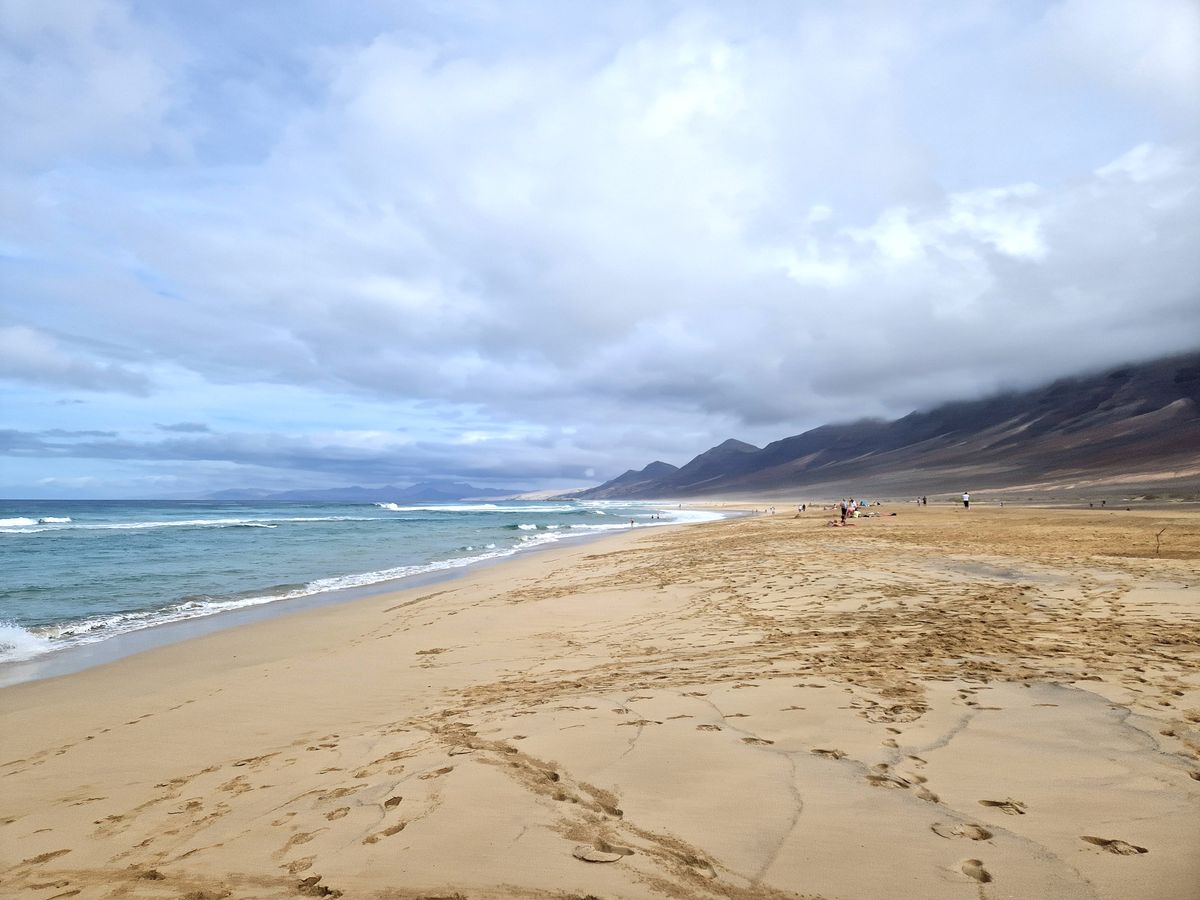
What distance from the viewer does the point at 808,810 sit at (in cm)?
393

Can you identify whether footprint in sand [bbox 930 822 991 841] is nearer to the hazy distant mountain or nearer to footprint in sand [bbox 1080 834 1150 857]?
footprint in sand [bbox 1080 834 1150 857]

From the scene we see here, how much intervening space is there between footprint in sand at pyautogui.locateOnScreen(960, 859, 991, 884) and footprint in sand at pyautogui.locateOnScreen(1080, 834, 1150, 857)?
26.4 inches

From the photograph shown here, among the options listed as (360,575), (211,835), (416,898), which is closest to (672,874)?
(416,898)

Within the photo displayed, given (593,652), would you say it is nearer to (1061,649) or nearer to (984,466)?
(1061,649)

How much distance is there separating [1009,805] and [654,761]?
7.76ft

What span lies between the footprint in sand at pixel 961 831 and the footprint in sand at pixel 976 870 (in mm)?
236

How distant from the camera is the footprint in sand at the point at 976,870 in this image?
3137 millimetres

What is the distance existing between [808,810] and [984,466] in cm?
17835

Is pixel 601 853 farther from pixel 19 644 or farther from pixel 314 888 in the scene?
pixel 19 644

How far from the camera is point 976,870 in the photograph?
3.21 m

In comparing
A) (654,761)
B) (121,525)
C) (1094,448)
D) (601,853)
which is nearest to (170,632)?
(654,761)

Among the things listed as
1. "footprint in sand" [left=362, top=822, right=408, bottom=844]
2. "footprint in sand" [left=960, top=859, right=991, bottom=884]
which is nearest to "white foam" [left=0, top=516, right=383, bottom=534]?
"footprint in sand" [left=362, top=822, right=408, bottom=844]

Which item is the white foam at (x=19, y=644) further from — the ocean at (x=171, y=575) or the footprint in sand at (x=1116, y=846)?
the footprint in sand at (x=1116, y=846)

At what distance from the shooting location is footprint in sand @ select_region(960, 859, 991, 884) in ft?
10.3
